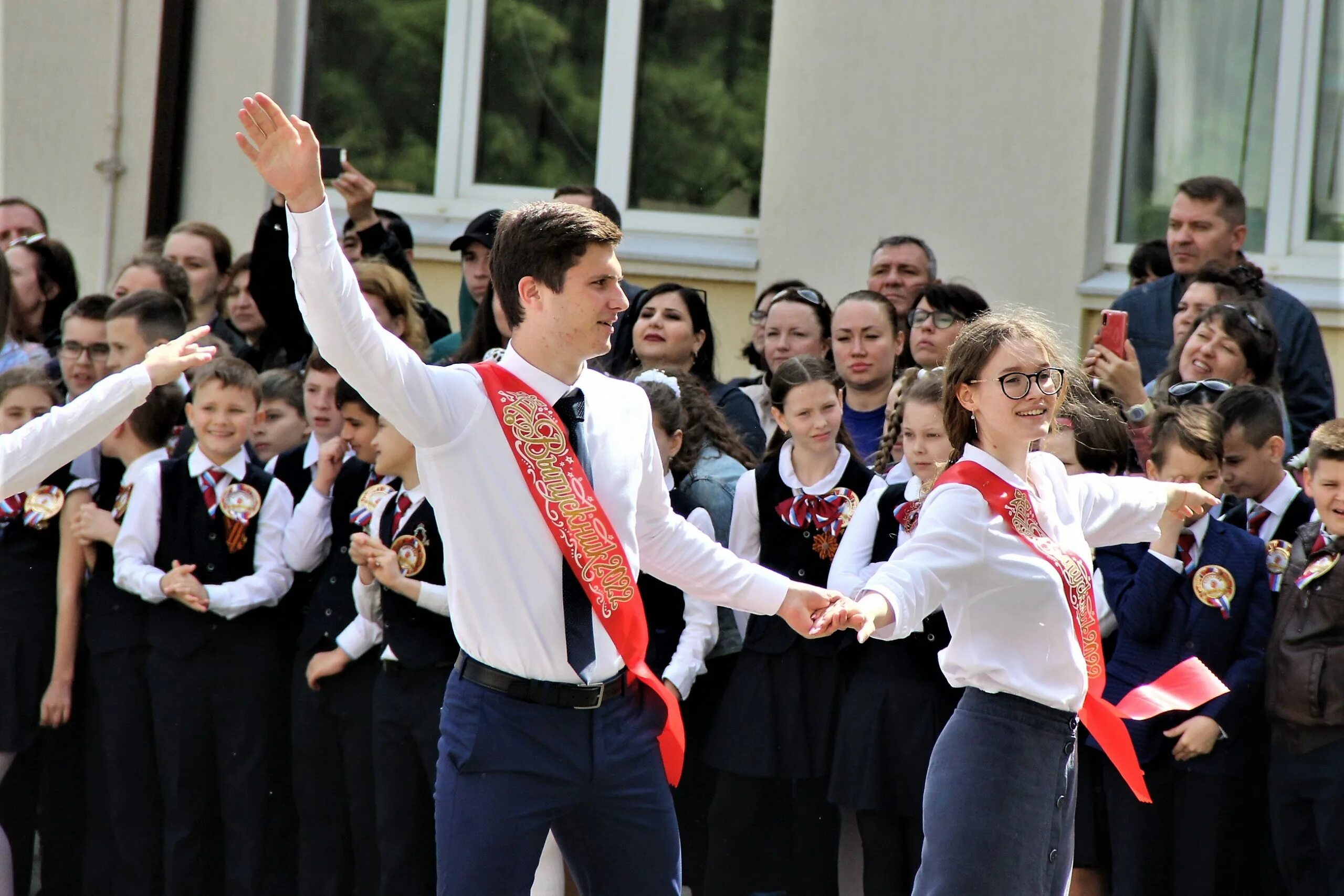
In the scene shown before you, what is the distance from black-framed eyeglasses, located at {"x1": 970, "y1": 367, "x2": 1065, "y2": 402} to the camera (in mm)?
3744

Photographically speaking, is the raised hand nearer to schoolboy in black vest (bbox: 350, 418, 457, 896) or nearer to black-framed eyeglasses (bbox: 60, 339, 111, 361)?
schoolboy in black vest (bbox: 350, 418, 457, 896)

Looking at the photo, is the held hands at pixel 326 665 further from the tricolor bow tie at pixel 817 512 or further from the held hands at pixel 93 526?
the tricolor bow tie at pixel 817 512

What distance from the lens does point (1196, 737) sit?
4.82m

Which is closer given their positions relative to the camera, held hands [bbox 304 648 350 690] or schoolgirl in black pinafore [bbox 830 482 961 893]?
schoolgirl in black pinafore [bbox 830 482 961 893]

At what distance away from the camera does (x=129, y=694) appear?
19.7 ft

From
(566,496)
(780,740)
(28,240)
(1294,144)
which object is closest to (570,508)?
(566,496)

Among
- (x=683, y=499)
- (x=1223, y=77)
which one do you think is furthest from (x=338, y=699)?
(x=1223, y=77)

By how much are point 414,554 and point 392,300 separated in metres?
1.65

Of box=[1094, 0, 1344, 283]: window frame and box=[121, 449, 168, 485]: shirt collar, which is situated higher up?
box=[1094, 0, 1344, 283]: window frame

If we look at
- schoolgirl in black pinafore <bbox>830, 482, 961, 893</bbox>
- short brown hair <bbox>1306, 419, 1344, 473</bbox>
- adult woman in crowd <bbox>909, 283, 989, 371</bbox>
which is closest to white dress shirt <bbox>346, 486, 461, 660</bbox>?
schoolgirl in black pinafore <bbox>830, 482, 961, 893</bbox>

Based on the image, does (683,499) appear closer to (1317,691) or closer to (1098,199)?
(1317,691)

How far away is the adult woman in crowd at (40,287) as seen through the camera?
750 cm

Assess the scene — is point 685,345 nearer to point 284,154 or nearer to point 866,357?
point 866,357

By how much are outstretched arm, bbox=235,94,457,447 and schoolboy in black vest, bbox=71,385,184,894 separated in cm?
324
